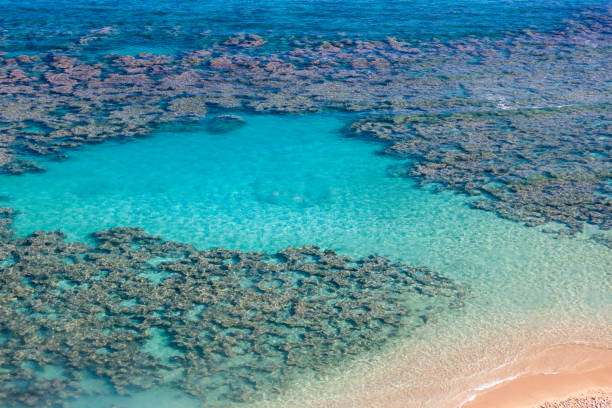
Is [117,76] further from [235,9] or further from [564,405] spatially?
[564,405]

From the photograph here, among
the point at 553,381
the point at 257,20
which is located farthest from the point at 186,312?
the point at 257,20

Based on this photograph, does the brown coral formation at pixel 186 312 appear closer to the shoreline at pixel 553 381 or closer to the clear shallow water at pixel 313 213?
the clear shallow water at pixel 313 213

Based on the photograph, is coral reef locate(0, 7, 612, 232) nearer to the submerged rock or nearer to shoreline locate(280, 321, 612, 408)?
the submerged rock

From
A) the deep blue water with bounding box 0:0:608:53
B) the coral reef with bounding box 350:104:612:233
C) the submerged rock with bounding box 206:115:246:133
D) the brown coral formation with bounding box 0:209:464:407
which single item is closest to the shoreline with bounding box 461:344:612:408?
the brown coral formation with bounding box 0:209:464:407

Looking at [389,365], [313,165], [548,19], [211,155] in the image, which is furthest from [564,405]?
[548,19]

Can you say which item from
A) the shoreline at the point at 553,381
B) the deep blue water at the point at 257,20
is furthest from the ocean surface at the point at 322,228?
the deep blue water at the point at 257,20
